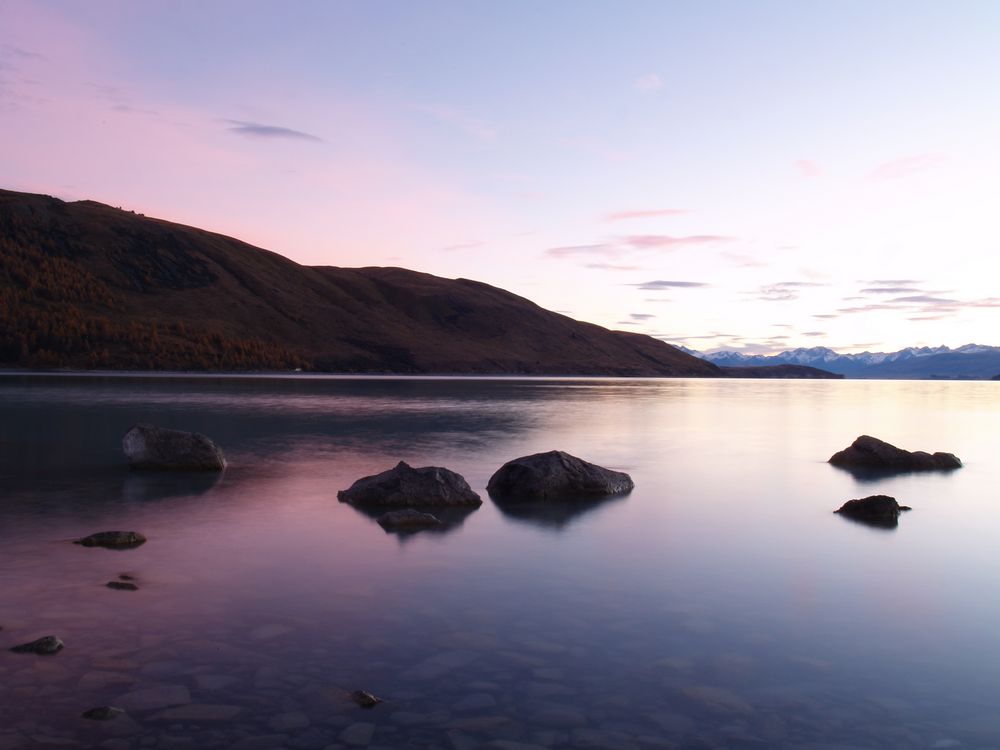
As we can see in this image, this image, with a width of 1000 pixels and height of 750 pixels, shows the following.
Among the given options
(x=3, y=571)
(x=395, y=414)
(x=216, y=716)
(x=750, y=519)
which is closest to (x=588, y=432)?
(x=395, y=414)

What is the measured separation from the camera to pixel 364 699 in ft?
24.3

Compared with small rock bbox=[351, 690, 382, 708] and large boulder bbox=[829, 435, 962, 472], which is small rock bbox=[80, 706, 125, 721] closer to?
small rock bbox=[351, 690, 382, 708]

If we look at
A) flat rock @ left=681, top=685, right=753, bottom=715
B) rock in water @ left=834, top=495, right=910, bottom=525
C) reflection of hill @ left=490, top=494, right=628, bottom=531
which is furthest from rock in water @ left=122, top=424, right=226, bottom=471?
flat rock @ left=681, top=685, right=753, bottom=715

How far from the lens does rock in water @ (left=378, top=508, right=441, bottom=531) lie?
16094mm

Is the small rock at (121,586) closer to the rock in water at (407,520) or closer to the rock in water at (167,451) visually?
the rock in water at (407,520)

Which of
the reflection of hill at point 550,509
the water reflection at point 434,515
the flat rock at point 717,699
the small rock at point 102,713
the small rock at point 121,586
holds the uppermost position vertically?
the small rock at point 121,586

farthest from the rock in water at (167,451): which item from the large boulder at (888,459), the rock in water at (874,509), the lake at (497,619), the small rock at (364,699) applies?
the large boulder at (888,459)

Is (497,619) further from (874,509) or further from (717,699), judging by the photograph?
(874,509)

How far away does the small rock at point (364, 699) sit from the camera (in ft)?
24.1

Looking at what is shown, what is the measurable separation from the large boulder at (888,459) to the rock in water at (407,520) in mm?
18508

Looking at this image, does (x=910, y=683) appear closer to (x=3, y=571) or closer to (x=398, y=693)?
(x=398, y=693)

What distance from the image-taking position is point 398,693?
7.67 m

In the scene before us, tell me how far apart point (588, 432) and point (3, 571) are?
32449mm

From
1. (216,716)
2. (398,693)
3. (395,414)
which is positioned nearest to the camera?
(216,716)
